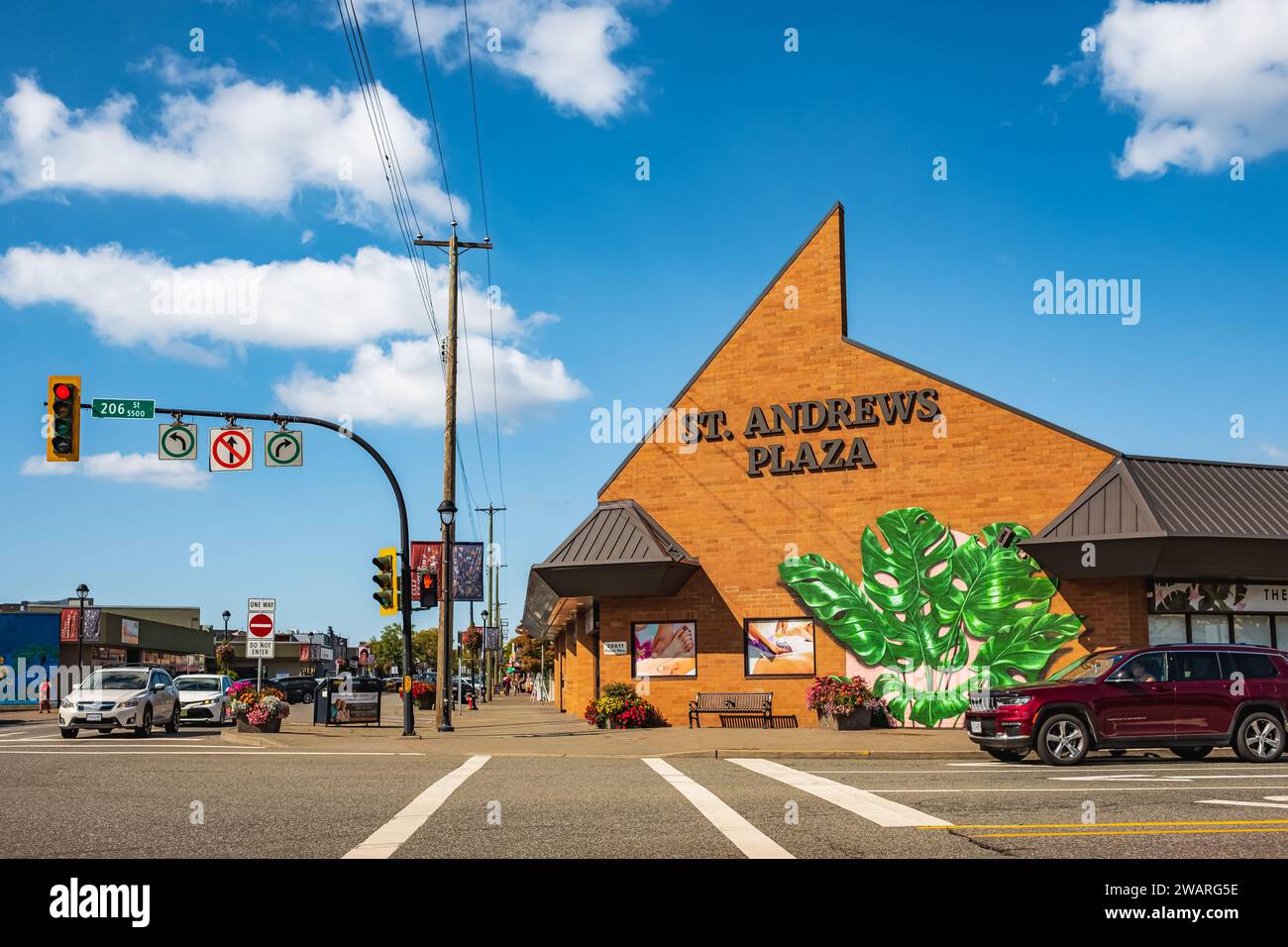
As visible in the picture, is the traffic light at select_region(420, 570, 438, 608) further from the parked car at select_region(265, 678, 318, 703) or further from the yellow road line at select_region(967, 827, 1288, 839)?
the parked car at select_region(265, 678, 318, 703)

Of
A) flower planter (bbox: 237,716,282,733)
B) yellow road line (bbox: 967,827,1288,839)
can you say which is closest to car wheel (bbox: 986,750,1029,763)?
yellow road line (bbox: 967,827,1288,839)

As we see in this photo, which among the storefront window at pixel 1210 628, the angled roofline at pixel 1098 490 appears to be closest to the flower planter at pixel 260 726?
the angled roofline at pixel 1098 490

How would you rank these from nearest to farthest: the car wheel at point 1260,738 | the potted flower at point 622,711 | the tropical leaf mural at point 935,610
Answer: the car wheel at point 1260,738, the tropical leaf mural at point 935,610, the potted flower at point 622,711

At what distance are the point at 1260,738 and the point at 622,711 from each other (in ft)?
44.3

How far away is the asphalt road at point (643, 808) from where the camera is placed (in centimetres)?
913

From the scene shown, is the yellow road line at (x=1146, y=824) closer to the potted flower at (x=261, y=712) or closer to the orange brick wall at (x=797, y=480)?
the orange brick wall at (x=797, y=480)

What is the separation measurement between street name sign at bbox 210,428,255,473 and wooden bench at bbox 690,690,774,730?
1135 cm

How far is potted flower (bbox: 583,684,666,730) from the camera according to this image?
1051 inches

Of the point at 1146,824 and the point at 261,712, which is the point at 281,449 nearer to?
the point at 261,712

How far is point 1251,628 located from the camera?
24.5 m

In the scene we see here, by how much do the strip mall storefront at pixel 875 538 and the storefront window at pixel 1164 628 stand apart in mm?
59

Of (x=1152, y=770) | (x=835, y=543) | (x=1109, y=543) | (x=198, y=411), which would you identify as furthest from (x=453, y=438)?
(x=1152, y=770)
